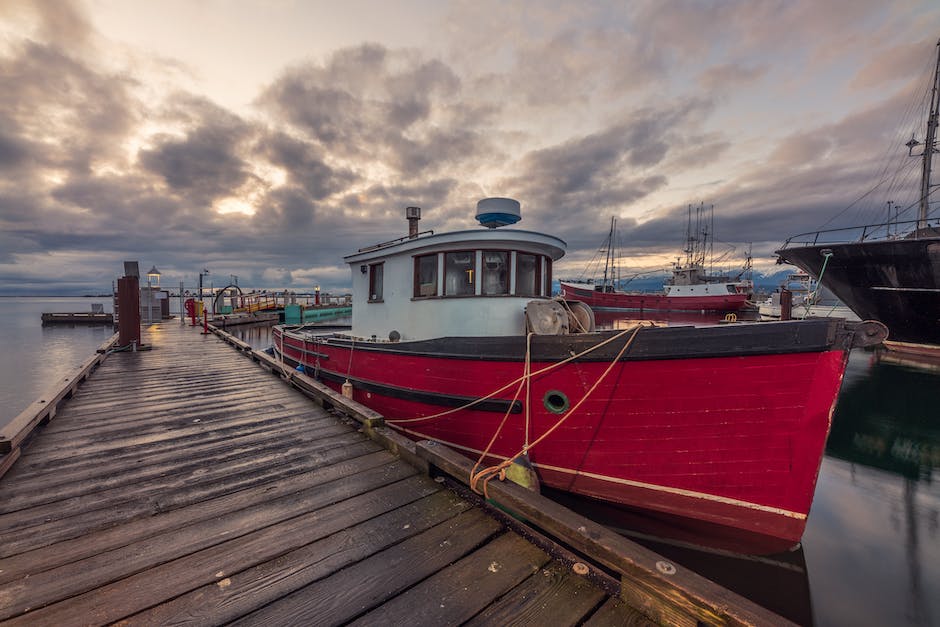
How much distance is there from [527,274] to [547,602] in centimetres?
565

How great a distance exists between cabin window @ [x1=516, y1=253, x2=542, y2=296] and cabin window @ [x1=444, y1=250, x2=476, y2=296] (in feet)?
2.86

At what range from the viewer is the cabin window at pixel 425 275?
23.6 feet

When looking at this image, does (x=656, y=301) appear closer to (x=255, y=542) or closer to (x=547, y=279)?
(x=547, y=279)

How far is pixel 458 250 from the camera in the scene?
6828mm

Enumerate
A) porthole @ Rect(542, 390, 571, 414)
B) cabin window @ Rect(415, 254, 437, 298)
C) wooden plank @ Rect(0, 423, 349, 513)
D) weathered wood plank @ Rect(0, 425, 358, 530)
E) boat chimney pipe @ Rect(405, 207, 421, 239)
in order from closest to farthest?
weathered wood plank @ Rect(0, 425, 358, 530) < wooden plank @ Rect(0, 423, 349, 513) < porthole @ Rect(542, 390, 571, 414) < cabin window @ Rect(415, 254, 437, 298) < boat chimney pipe @ Rect(405, 207, 421, 239)

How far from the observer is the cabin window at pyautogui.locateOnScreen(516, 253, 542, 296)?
275 inches

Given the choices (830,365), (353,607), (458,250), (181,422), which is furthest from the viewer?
(458,250)

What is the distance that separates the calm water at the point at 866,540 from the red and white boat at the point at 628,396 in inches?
30.2

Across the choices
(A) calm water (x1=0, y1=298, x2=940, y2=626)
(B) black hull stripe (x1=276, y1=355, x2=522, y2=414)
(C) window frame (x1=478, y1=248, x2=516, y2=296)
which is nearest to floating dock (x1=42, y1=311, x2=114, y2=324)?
(A) calm water (x1=0, y1=298, x2=940, y2=626)

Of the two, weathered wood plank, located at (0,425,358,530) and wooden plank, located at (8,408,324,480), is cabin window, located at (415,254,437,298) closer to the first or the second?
wooden plank, located at (8,408,324,480)

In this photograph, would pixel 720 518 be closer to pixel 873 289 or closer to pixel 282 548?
pixel 282 548

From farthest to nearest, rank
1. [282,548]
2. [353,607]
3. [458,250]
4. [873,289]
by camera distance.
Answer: [873,289]
[458,250]
[282,548]
[353,607]

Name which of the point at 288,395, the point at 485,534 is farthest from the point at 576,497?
the point at 288,395

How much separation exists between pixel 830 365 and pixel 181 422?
298 inches
